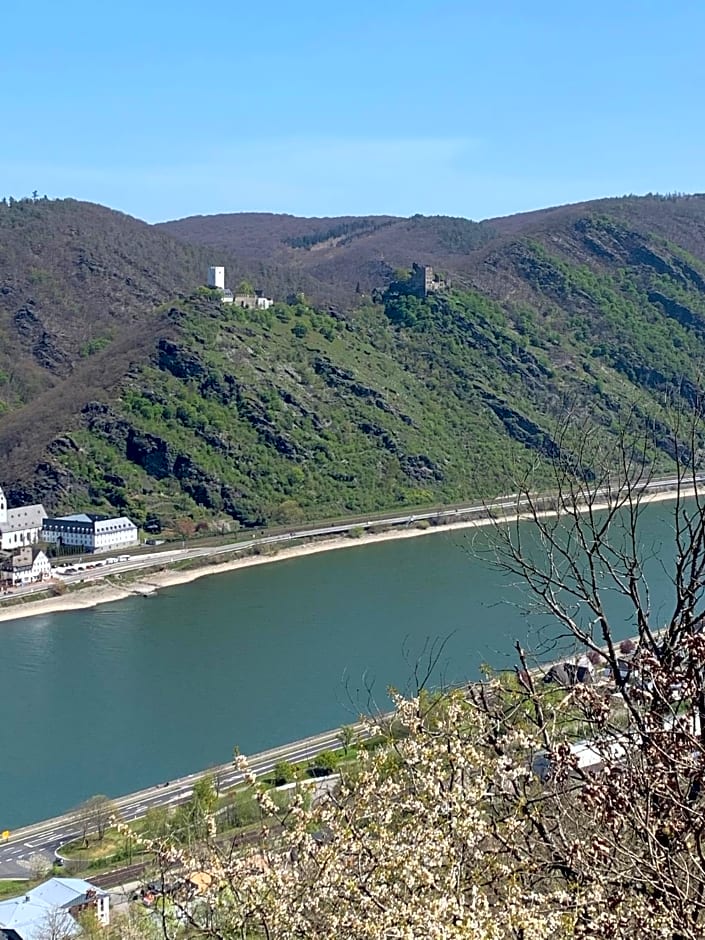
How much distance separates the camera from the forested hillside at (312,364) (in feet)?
56.5

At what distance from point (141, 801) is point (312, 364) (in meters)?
13.9

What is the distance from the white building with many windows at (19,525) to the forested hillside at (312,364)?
0.78m

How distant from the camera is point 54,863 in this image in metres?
6.12

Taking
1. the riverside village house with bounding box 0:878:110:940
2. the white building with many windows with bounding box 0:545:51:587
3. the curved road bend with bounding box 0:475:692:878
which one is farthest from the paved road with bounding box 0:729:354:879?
the white building with many windows with bounding box 0:545:51:587

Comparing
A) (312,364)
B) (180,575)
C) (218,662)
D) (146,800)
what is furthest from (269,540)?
(146,800)

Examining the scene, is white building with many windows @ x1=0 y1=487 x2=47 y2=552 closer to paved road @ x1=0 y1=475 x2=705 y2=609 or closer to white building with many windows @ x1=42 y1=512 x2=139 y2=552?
white building with many windows @ x1=42 y1=512 x2=139 y2=552

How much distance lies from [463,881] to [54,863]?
542 cm

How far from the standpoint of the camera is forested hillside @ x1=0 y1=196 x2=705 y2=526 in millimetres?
17219

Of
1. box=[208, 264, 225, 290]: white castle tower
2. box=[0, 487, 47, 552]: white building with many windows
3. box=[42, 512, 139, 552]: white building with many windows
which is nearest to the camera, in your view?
box=[0, 487, 47, 552]: white building with many windows

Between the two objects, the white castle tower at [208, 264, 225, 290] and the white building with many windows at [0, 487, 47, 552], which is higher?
the white castle tower at [208, 264, 225, 290]

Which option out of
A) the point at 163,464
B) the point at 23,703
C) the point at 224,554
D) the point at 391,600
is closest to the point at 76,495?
the point at 163,464

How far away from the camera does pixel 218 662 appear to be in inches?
391

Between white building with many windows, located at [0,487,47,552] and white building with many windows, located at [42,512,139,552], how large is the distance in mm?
140

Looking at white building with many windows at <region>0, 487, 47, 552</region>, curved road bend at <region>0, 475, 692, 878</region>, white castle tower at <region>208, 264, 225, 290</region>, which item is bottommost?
curved road bend at <region>0, 475, 692, 878</region>
